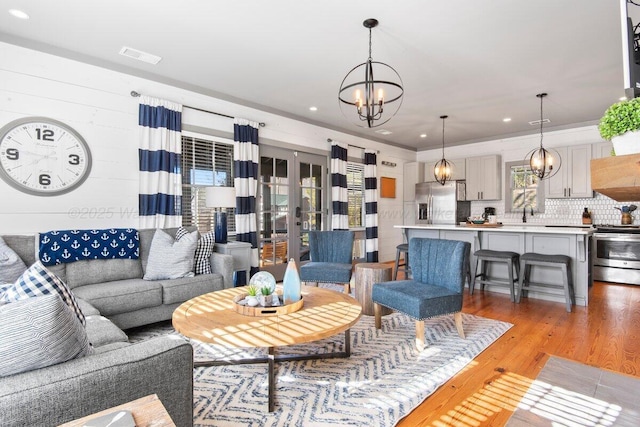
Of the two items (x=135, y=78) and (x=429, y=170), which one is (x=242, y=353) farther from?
(x=429, y=170)

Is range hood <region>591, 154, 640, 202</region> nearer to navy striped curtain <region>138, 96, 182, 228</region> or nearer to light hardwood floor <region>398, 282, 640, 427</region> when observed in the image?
light hardwood floor <region>398, 282, 640, 427</region>

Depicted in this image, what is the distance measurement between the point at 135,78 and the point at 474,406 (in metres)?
4.54

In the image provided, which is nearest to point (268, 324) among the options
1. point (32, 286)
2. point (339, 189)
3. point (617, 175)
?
point (32, 286)

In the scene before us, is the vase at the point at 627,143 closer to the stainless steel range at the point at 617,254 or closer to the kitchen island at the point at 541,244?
the kitchen island at the point at 541,244

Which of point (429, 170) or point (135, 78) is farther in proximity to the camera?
point (429, 170)

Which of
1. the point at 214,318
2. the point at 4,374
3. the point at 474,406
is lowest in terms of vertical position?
the point at 474,406

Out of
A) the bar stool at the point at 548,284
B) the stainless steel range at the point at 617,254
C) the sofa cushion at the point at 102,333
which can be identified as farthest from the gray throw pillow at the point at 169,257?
the stainless steel range at the point at 617,254

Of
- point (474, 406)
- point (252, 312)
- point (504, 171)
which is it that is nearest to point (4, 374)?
point (252, 312)

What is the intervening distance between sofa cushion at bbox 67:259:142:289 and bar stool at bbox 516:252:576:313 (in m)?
4.39

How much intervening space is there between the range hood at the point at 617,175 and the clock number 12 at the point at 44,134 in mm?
4265

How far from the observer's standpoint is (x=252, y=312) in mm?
2104

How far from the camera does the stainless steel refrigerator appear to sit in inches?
276

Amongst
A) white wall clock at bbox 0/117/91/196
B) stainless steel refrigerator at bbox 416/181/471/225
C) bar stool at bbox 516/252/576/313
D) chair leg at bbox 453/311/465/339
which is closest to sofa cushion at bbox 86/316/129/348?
white wall clock at bbox 0/117/91/196

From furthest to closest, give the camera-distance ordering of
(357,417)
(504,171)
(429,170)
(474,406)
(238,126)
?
(429,170) → (504,171) → (238,126) → (474,406) → (357,417)
